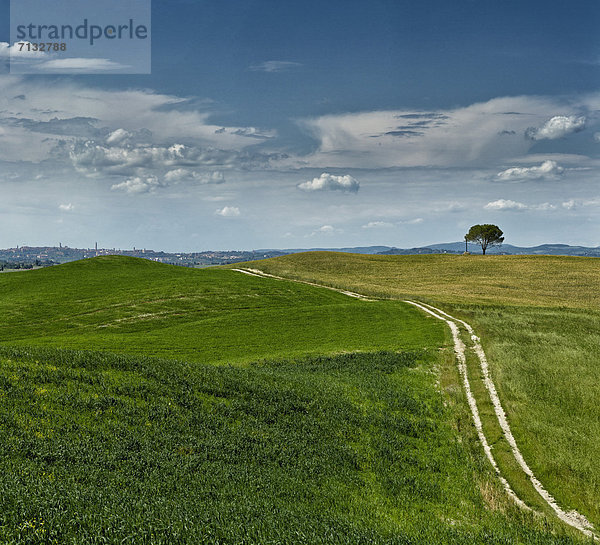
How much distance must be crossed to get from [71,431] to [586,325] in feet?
154

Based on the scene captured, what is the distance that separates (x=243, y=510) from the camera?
1044 cm

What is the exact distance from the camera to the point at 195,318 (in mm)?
50000

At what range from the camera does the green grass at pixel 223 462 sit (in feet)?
30.7

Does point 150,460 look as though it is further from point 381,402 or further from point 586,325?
point 586,325

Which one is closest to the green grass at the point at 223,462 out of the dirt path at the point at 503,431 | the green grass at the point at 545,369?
the dirt path at the point at 503,431

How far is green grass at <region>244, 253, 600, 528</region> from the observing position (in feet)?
53.5

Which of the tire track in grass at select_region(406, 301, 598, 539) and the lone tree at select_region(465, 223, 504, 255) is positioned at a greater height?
the lone tree at select_region(465, 223, 504, 255)

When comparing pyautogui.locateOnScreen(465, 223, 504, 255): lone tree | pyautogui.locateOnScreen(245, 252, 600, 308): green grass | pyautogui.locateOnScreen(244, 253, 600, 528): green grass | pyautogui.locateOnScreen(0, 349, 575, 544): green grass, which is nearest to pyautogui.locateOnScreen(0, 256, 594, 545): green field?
pyautogui.locateOnScreen(0, 349, 575, 544): green grass

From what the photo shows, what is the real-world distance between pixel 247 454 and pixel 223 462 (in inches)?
43.0

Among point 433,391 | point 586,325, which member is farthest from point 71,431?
point 586,325

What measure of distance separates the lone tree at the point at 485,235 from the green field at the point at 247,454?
145 metres

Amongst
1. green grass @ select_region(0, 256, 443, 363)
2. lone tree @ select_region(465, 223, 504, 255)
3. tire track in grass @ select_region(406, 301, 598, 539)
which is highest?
lone tree @ select_region(465, 223, 504, 255)

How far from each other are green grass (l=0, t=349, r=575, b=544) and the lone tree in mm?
154461

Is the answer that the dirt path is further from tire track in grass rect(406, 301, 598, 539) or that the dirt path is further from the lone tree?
the lone tree
